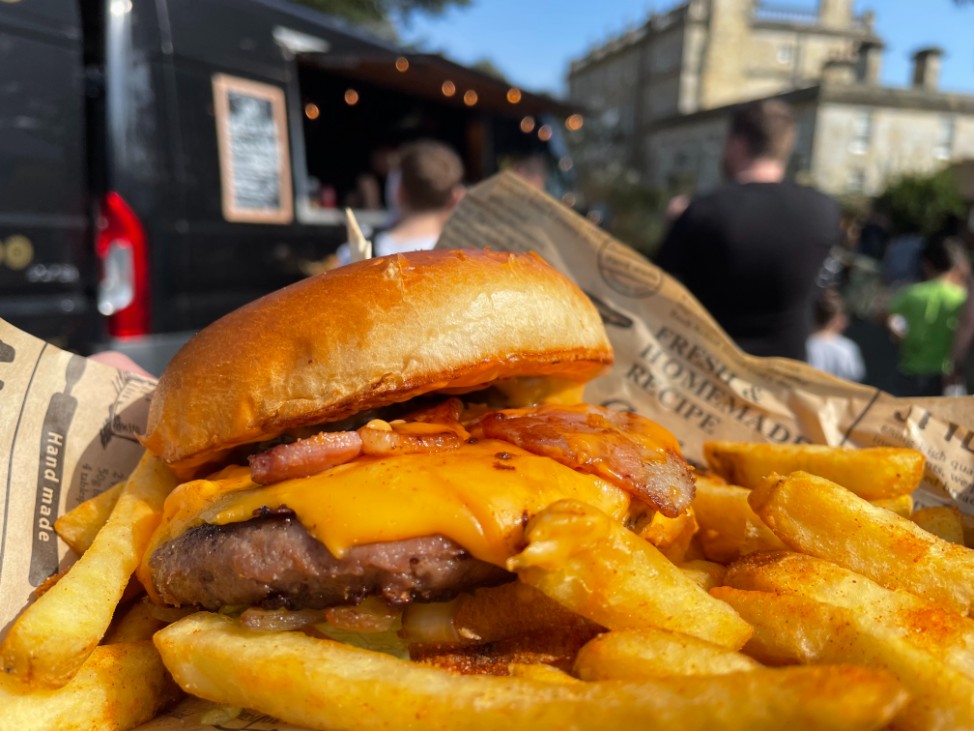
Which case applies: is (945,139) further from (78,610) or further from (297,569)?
(78,610)

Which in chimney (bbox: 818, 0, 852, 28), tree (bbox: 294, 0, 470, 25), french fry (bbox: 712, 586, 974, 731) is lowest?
french fry (bbox: 712, 586, 974, 731)

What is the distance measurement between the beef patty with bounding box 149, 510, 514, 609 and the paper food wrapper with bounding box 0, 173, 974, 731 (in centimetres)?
27

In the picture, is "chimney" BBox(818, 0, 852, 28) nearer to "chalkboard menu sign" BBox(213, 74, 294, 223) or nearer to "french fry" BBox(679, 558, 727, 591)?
"chalkboard menu sign" BBox(213, 74, 294, 223)

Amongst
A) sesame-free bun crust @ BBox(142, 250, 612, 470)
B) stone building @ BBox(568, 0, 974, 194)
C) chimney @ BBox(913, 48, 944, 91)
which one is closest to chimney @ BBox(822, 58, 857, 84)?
stone building @ BBox(568, 0, 974, 194)

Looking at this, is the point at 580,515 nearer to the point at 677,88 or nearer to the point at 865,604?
the point at 865,604

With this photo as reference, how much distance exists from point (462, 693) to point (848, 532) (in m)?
0.95

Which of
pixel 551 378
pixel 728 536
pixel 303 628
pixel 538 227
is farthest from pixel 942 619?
pixel 538 227

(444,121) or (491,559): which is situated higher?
(444,121)

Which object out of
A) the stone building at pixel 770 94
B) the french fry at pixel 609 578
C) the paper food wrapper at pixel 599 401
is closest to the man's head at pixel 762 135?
the paper food wrapper at pixel 599 401

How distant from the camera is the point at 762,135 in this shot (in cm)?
438

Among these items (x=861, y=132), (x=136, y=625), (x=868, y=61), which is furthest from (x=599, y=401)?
(x=868, y=61)

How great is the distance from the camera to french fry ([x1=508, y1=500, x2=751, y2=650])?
49.8 inches

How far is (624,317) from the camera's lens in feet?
8.87

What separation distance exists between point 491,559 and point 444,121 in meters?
10.4
